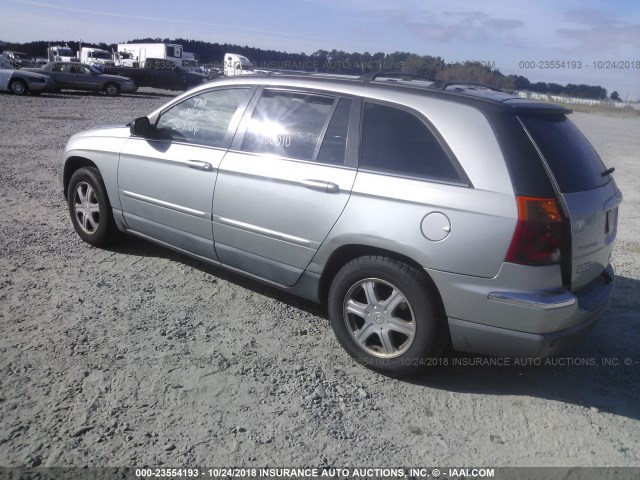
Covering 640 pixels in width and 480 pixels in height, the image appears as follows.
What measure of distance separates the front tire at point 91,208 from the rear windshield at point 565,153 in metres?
3.68

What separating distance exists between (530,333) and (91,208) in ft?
13.3

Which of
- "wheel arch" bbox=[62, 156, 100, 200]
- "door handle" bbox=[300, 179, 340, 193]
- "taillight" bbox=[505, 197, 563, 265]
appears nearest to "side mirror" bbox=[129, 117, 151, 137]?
"wheel arch" bbox=[62, 156, 100, 200]

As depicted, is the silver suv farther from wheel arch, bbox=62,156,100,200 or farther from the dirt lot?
wheel arch, bbox=62,156,100,200

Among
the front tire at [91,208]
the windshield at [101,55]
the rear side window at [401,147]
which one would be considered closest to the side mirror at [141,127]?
the front tire at [91,208]

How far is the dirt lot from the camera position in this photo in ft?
9.15

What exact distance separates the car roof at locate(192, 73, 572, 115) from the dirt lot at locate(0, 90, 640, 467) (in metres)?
1.66

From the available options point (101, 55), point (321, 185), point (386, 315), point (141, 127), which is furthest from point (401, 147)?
point (101, 55)

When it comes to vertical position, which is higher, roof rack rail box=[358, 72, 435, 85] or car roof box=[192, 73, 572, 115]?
roof rack rail box=[358, 72, 435, 85]

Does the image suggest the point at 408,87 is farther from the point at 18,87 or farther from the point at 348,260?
the point at 18,87

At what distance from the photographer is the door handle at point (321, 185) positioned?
3.57 metres

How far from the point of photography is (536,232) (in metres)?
3.00

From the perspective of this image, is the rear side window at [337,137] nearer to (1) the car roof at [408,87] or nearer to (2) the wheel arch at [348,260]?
(1) the car roof at [408,87]

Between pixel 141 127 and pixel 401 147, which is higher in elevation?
pixel 401 147

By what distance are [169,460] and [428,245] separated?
174cm
